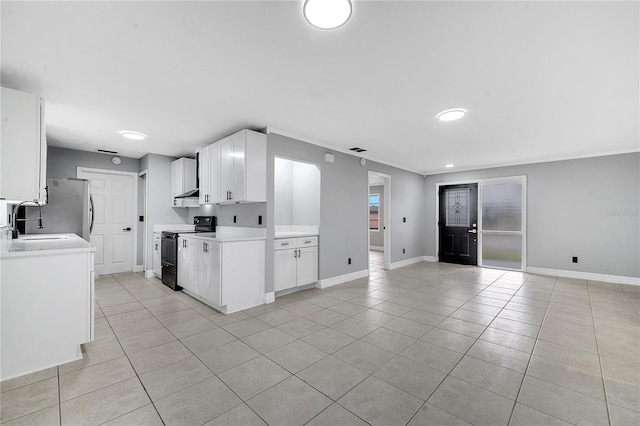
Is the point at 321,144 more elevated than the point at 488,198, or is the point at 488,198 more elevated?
the point at 321,144

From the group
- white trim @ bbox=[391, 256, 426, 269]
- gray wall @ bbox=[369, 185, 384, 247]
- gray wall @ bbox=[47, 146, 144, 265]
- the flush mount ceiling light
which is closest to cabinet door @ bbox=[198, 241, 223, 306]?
the flush mount ceiling light

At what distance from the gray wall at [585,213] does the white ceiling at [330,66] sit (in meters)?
1.66

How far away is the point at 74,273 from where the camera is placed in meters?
2.30

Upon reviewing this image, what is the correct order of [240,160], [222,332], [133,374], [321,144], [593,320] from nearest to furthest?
[133,374], [222,332], [593,320], [240,160], [321,144]

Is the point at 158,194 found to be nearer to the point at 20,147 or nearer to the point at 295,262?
the point at 20,147

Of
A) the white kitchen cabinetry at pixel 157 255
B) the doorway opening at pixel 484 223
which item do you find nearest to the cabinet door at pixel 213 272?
the white kitchen cabinetry at pixel 157 255

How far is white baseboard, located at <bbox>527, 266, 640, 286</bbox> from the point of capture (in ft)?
15.7

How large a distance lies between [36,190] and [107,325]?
1586 mm

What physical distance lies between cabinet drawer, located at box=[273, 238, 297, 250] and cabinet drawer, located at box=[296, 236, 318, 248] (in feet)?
0.27

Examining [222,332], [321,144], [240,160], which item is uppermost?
[321,144]

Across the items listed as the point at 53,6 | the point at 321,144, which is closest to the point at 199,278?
the point at 321,144

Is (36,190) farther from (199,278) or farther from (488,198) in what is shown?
(488,198)

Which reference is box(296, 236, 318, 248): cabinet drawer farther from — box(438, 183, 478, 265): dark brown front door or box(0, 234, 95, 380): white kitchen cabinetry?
box(438, 183, 478, 265): dark brown front door

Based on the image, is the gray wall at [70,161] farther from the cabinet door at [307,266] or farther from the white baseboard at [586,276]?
the white baseboard at [586,276]
